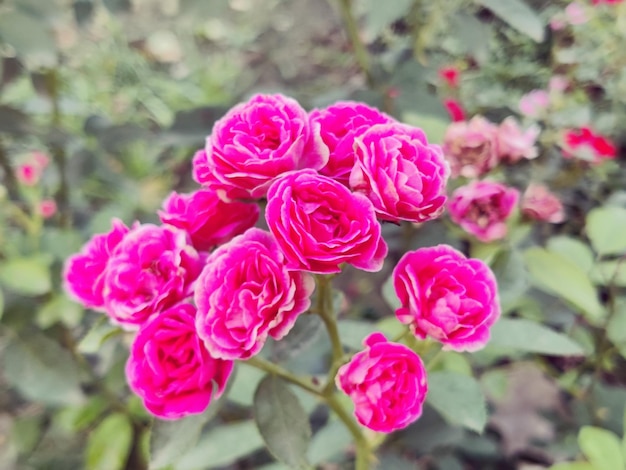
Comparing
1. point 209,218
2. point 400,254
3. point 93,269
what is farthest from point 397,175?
point 400,254

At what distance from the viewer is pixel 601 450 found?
0.60 metres

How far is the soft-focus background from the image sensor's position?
2.43 feet

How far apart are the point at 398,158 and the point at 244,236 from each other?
14 centimetres

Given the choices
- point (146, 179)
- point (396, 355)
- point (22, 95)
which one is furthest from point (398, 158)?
point (22, 95)

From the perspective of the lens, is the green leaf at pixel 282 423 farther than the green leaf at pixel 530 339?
No

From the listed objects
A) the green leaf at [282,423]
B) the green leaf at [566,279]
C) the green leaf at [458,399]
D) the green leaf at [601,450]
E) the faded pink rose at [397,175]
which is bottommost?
the green leaf at [601,450]

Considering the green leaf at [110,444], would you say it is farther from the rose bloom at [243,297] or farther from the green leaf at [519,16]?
the green leaf at [519,16]

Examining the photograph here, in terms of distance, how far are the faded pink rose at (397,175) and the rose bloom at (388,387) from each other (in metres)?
0.11

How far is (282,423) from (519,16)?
0.65 meters

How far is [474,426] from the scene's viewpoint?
1.92ft

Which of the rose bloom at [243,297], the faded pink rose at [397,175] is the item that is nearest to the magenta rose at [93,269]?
the rose bloom at [243,297]

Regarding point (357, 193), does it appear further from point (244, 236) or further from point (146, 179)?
point (146, 179)

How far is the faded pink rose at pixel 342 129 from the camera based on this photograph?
0.48 meters

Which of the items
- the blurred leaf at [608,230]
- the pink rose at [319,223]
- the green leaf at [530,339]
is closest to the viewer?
the pink rose at [319,223]
